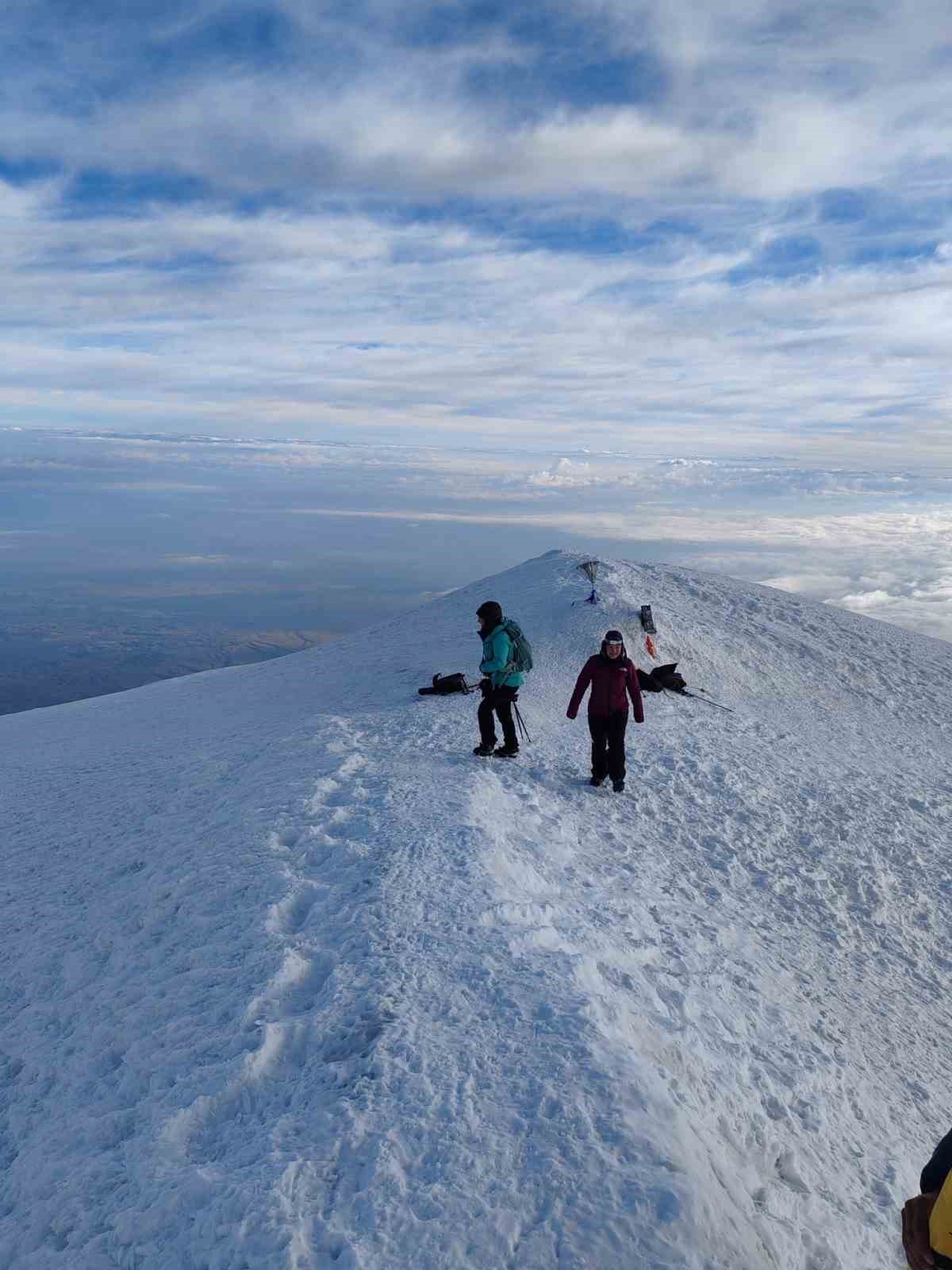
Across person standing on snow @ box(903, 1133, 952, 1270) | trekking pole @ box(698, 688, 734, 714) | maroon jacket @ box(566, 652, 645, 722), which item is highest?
person standing on snow @ box(903, 1133, 952, 1270)

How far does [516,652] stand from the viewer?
11.4 metres

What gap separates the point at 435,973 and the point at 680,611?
17470 mm

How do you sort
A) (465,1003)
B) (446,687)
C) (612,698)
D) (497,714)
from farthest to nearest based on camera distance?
(446,687) < (497,714) < (612,698) < (465,1003)

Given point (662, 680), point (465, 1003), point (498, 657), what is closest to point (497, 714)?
point (498, 657)

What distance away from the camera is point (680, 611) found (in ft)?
72.5

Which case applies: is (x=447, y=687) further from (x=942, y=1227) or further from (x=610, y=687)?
(x=942, y=1227)

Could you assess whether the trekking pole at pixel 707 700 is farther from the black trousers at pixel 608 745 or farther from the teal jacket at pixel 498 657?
the teal jacket at pixel 498 657

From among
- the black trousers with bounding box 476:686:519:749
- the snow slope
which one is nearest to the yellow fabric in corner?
the snow slope

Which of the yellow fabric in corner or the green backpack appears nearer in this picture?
the yellow fabric in corner

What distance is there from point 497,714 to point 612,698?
72.8 inches

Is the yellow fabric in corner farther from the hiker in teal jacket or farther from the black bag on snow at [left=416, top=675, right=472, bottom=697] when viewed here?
the black bag on snow at [left=416, top=675, right=472, bottom=697]

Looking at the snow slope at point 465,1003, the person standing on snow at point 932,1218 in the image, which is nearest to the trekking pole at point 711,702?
the snow slope at point 465,1003

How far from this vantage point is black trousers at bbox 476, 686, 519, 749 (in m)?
11.7

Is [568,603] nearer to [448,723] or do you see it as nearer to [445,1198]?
[448,723]
